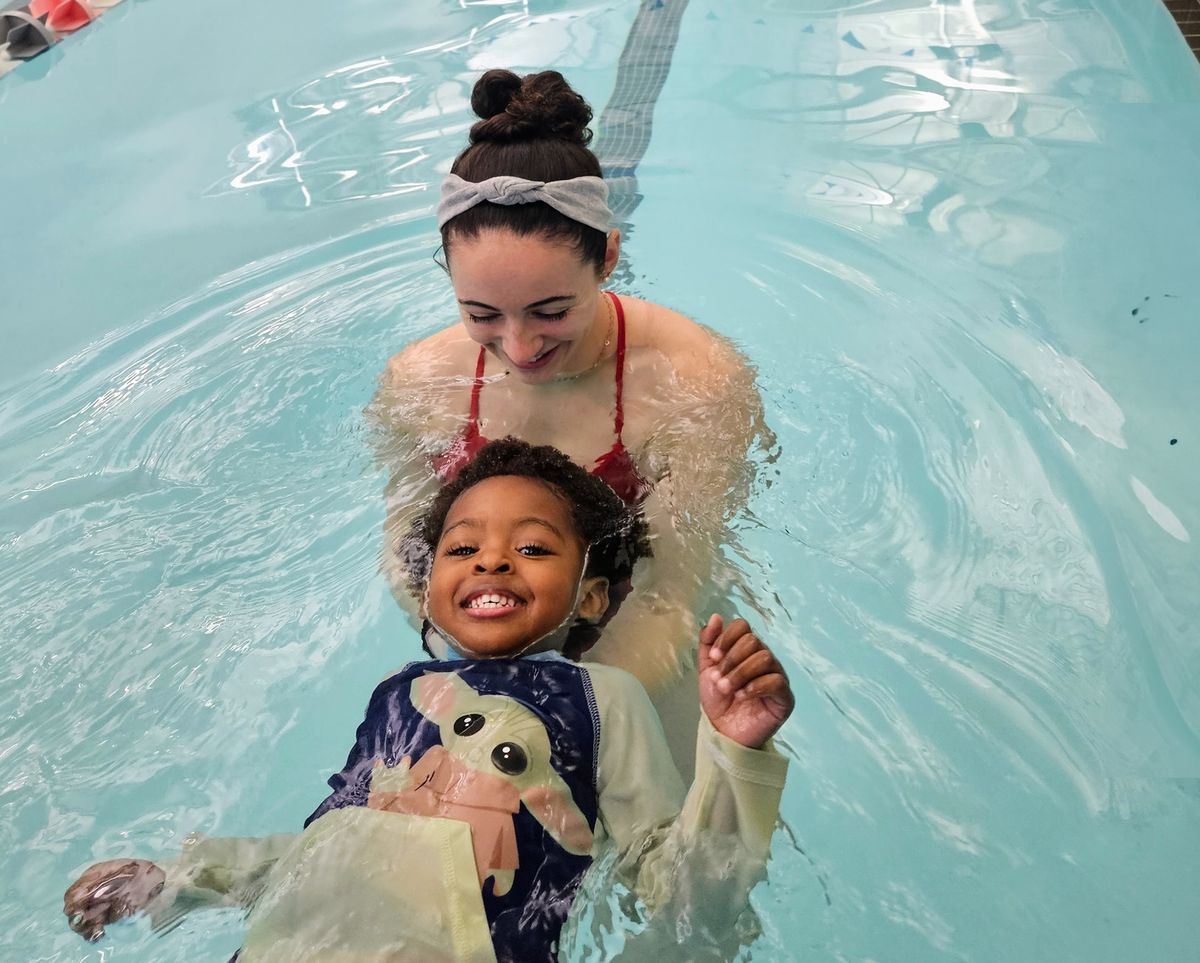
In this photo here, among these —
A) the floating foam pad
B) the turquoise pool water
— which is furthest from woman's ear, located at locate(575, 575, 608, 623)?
the floating foam pad

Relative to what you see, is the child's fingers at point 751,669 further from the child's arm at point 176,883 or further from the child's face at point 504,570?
the child's arm at point 176,883

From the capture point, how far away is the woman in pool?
2.34m

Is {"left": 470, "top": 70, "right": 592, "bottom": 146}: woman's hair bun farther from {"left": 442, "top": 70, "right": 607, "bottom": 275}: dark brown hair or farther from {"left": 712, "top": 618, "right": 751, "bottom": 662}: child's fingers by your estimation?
{"left": 712, "top": 618, "right": 751, "bottom": 662}: child's fingers

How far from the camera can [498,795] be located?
1.91 m

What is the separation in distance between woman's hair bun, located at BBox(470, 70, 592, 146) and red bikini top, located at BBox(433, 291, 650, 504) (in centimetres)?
48

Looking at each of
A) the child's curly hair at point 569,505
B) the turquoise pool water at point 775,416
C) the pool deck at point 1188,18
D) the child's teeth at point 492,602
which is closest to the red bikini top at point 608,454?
the child's curly hair at point 569,505

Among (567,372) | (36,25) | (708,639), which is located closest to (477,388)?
(567,372)

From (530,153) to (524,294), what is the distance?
324 millimetres

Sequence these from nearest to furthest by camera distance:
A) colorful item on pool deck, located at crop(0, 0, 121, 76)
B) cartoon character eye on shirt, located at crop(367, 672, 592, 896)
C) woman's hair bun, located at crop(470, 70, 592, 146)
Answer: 1. cartoon character eye on shirt, located at crop(367, 672, 592, 896)
2. woman's hair bun, located at crop(470, 70, 592, 146)
3. colorful item on pool deck, located at crop(0, 0, 121, 76)

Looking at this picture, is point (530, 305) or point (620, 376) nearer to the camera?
point (530, 305)

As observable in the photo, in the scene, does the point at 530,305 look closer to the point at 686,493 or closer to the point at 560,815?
the point at 686,493

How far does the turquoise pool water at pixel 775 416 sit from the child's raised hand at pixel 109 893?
0.87ft

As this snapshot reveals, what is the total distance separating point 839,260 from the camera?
4016mm

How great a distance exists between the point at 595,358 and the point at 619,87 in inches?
111
